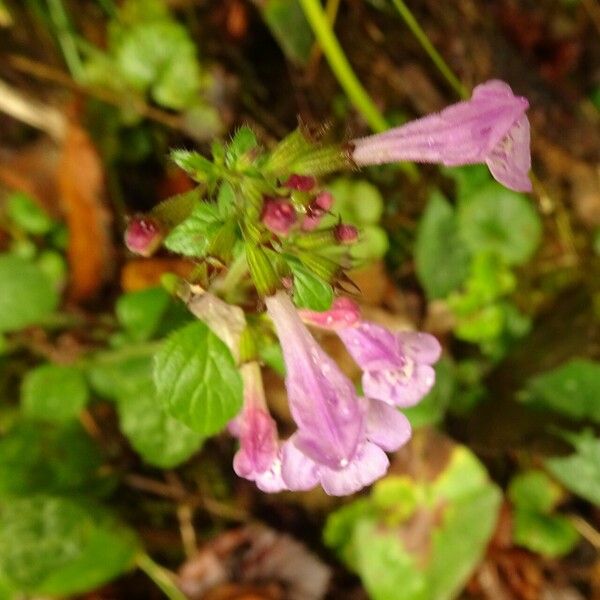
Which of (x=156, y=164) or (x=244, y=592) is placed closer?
(x=244, y=592)

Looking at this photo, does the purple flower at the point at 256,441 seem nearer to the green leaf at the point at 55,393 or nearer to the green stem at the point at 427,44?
the green leaf at the point at 55,393

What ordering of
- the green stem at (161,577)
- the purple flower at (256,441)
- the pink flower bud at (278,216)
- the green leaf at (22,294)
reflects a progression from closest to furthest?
the pink flower bud at (278,216)
the purple flower at (256,441)
the green leaf at (22,294)
the green stem at (161,577)

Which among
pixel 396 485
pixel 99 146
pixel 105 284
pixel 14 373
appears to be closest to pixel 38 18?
pixel 99 146

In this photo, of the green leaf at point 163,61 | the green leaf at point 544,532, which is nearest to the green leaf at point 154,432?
the green leaf at point 163,61

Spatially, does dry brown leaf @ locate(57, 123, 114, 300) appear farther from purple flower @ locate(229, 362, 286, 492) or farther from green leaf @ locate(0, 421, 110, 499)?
purple flower @ locate(229, 362, 286, 492)

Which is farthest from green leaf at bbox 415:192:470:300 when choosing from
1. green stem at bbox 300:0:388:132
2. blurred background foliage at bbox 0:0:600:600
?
green stem at bbox 300:0:388:132

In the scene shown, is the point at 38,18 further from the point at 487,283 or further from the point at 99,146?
the point at 487,283
